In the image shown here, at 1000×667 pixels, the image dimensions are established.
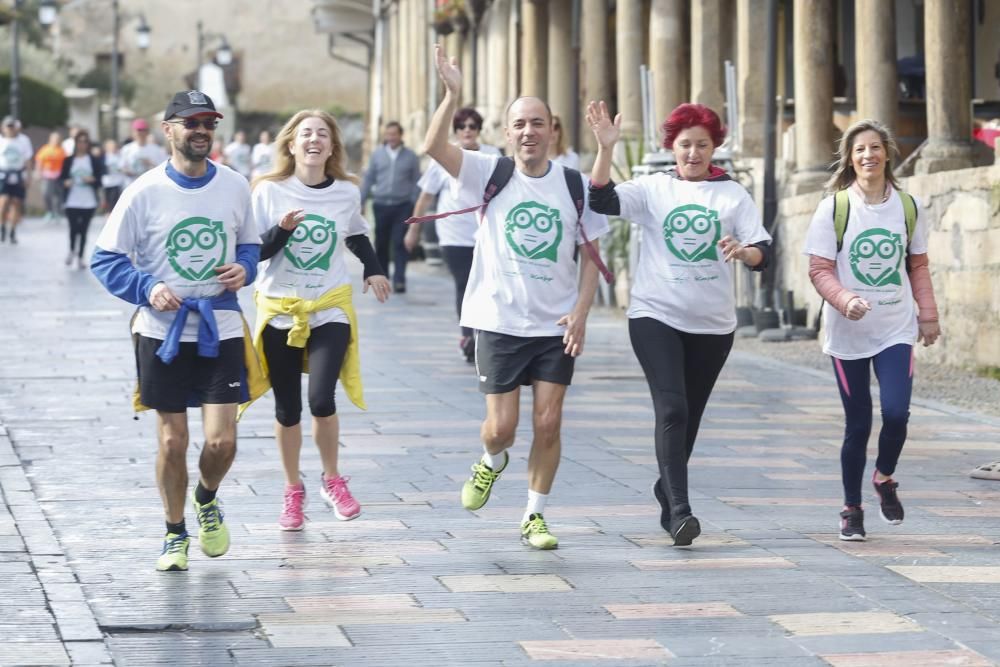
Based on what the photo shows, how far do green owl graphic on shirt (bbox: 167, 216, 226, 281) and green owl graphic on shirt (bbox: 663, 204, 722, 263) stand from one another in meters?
1.63

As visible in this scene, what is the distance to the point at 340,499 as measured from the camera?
7.83 meters

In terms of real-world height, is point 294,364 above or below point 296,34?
below

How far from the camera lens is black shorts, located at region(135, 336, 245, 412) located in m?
6.82

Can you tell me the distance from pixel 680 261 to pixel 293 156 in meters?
1.62

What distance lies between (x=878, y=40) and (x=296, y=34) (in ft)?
190

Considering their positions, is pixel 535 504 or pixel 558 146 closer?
pixel 535 504

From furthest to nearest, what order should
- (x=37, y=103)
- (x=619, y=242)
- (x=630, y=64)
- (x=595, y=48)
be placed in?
(x=37, y=103)
(x=595, y=48)
(x=630, y=64)
(x=619, y=242)

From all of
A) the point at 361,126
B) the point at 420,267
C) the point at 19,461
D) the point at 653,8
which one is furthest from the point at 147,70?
the point at 19,461

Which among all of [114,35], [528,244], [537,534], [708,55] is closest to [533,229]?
[528,244]

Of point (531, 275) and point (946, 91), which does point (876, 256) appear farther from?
point (946, 91)

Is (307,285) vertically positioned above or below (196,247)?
below

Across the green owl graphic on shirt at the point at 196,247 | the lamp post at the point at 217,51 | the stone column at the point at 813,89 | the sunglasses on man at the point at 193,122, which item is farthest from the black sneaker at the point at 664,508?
the lamp post at the point at 217,51

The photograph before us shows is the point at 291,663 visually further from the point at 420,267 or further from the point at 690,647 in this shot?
the point at 420,267

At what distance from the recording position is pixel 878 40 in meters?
15.9
